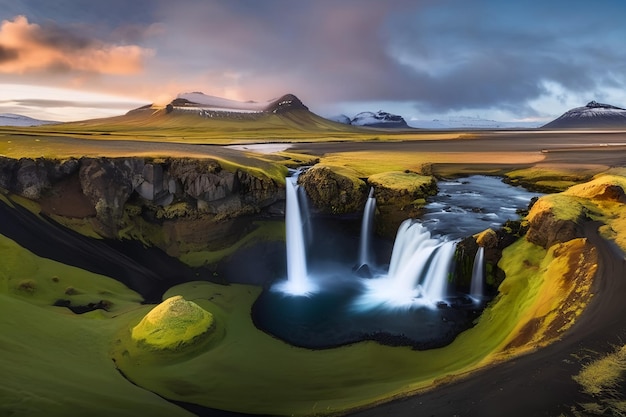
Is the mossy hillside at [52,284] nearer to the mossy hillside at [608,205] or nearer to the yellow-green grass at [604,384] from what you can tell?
the yellow-green grass at [604,384]

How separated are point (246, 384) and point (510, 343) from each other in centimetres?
1343

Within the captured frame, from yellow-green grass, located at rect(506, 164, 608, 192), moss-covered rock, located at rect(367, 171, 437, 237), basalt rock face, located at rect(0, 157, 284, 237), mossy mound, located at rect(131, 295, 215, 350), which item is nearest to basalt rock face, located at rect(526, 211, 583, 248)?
moss-covered rock, located at rect(367, 171, 437, 237)

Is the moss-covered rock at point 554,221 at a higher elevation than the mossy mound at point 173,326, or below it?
higher

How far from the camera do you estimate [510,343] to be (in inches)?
740

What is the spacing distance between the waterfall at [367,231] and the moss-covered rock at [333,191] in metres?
1.13

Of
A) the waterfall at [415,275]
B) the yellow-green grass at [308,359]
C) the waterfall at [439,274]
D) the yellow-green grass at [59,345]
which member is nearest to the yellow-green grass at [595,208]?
the yellow-green grass at [308,359]

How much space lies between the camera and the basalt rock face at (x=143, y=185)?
38500 mm

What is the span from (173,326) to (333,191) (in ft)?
81.8

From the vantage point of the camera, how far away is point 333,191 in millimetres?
44219

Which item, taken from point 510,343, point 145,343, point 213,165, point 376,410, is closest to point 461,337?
point 510,343

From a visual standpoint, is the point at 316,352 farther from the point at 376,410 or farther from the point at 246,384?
the point at 376,410

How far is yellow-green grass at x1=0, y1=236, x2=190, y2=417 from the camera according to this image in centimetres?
1484

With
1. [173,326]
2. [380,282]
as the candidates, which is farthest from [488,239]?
[173,326]

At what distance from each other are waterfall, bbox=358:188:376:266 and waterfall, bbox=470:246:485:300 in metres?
13.3
